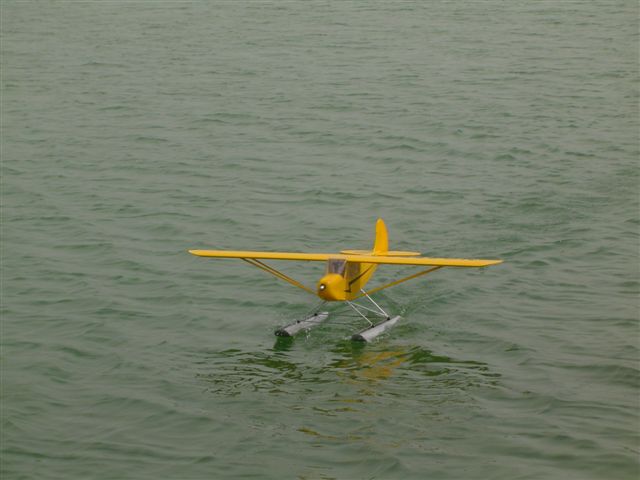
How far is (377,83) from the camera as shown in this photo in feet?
132

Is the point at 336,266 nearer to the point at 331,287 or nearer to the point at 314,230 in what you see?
the point at 331,287

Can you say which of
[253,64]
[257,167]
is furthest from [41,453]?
[253,64]

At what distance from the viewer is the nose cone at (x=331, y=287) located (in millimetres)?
18125

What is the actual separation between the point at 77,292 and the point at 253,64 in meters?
21.6

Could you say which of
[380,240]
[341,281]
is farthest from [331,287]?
[380,240]

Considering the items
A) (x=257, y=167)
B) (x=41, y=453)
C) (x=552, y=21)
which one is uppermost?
(x=552, y=21)

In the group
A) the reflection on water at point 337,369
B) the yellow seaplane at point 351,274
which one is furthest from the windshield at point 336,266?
the reflection on water at point 337,369

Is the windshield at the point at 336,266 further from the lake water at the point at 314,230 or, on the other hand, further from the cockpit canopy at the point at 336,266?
the lake water at the point at 314,230

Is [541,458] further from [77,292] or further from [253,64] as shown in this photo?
[253,64]

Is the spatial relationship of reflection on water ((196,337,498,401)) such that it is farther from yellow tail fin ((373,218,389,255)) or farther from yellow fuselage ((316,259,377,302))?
yellow tail fin ((373,218,389,255))

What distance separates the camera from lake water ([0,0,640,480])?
1545 cm

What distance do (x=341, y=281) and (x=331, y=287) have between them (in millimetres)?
490

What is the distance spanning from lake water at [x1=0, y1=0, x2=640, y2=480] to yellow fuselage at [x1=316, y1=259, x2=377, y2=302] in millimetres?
973

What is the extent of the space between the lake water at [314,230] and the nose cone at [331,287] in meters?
1.10
